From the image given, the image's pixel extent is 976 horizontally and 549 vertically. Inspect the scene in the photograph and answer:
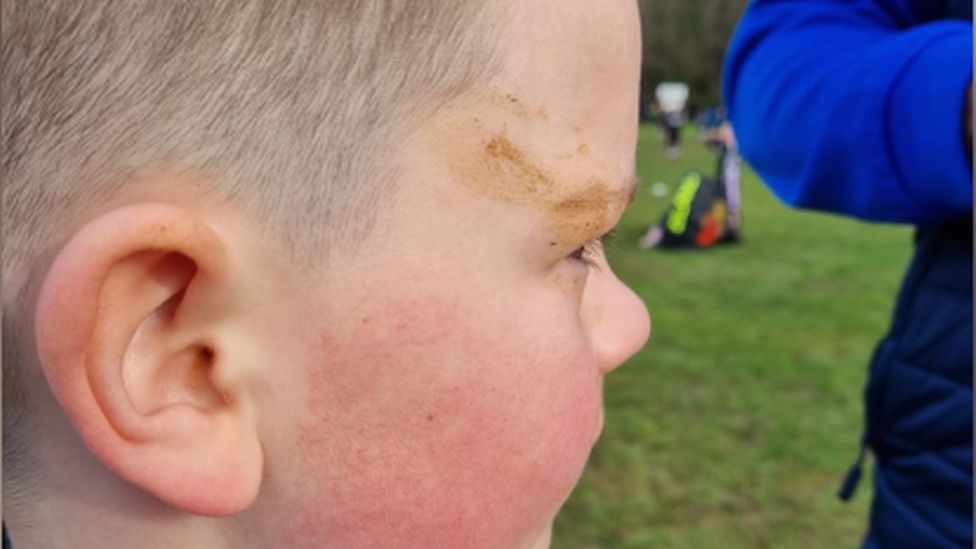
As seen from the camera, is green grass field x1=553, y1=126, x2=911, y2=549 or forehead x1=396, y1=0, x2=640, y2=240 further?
green grass field x1=553, y1=126, x2=911, y2=549

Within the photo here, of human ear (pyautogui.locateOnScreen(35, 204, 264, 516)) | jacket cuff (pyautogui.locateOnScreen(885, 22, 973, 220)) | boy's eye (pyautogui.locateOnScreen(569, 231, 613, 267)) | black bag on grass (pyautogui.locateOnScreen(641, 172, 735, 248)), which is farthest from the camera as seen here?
black bag on grass (pyautogui.locateOnScreen(641, 172, 735, 248))

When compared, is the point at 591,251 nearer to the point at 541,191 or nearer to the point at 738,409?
the point at 541,191

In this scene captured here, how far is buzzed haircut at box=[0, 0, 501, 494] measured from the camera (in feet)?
1.99

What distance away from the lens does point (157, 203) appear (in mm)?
606

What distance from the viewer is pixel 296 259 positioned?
0.63m

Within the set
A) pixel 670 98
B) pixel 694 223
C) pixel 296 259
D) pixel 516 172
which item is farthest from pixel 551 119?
pixel 670 98

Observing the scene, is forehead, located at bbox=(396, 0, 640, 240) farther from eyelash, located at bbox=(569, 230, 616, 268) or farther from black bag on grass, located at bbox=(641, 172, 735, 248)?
black bag on grass, located at bbox=(641, 172, 735, 248)

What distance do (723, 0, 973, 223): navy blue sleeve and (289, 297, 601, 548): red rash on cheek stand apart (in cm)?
81

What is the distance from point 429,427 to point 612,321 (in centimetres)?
20

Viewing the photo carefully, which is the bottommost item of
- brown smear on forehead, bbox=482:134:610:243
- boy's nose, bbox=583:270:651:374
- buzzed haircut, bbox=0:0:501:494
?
boy's nose, bbox=583:270:651:374

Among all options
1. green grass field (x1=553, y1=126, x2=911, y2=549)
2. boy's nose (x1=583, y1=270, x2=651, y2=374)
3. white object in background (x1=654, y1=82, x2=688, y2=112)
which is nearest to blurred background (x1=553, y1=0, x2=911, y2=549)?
green grass field (x1=553, y1=126, x2=911, y2=549)

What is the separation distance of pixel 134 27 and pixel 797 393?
384 cm

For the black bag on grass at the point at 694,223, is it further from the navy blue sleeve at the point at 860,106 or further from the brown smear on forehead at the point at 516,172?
the brown smear on forehead at the point at 516,172

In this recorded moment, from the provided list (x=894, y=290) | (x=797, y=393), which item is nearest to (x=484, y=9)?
(x=797, y=393)
